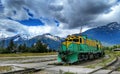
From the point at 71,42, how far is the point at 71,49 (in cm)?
80

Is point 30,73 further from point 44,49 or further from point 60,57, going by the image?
point 44,49

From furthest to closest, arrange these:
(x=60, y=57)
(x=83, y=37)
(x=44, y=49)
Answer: (x=44, y=49), (x=83, y=37), (x=60, y=57)

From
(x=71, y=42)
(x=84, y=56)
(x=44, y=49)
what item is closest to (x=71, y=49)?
(x=71, y=42)

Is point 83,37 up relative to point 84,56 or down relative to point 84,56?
up

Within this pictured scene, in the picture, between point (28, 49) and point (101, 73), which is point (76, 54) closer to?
point (101, 73)

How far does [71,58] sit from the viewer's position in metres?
29.1

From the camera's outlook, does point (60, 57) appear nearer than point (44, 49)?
Yes

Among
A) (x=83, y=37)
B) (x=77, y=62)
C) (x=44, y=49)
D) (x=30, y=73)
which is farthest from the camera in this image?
(x=44, y=49)

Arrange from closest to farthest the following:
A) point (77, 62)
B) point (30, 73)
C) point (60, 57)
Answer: point (30, 73)
point (60, 57)
point (77, 62)

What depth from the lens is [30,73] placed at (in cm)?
1827

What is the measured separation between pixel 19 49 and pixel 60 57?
9863 centimetres

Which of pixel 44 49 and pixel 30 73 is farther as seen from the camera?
pixel 44 49

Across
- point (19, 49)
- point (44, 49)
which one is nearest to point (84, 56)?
point (44, 49)

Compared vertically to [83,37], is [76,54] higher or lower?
lower
